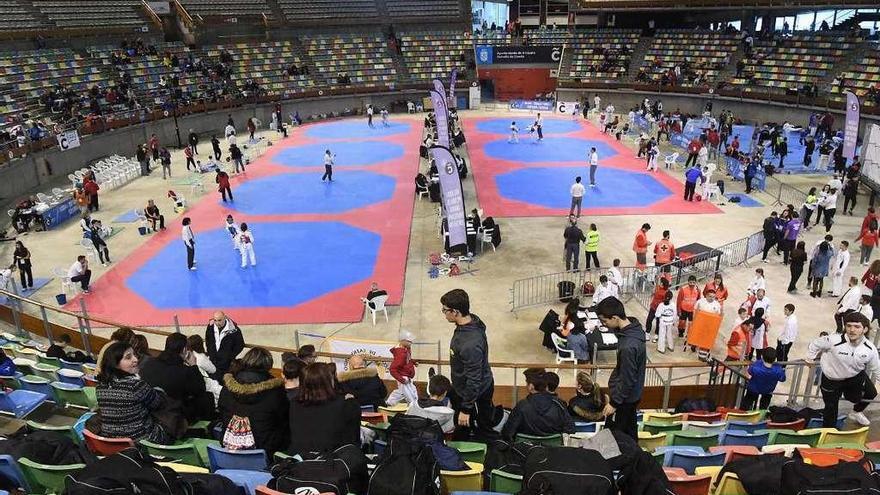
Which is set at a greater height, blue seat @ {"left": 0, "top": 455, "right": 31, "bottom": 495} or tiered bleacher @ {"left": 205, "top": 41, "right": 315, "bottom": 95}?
tiered bleacher @ {"left": 205, "top": 41, "right": 315, "bottom": 95}

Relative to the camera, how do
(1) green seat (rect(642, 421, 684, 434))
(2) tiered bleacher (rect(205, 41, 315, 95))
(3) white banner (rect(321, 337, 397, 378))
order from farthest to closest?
(2) tiered bleacher (rect(205, 41, 315, 95)), (3) white banner (rect(321, 337, 397, 378)), (1) green seat (rect(642, 421, 684, 434))

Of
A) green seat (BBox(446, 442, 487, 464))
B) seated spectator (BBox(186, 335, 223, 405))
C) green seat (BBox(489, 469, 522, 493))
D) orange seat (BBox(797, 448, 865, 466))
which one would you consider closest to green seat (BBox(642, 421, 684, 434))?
orange seat (BBox(797, 448, 865, 466))

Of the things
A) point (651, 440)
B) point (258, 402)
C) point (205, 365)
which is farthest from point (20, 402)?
point (651, 440)

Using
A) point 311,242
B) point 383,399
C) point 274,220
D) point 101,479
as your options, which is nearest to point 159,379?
point 101,479

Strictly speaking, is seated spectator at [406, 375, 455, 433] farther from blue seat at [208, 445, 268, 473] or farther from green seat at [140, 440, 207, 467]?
green seat at [140, 440, 207, 467]

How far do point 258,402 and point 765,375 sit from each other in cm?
745

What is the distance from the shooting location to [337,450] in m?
5.12

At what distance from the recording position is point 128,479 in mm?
4426

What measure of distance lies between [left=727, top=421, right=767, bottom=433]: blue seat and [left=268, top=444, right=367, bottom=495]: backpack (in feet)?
17.1

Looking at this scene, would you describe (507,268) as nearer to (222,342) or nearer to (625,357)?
(222,342)

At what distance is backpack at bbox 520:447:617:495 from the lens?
4430 millimetres

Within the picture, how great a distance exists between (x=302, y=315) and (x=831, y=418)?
11345 millimetres

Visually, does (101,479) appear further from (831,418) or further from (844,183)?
(844,183)

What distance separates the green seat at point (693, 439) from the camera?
721 cm
